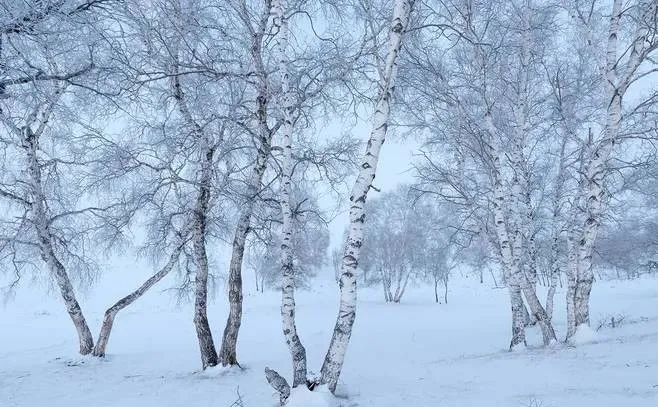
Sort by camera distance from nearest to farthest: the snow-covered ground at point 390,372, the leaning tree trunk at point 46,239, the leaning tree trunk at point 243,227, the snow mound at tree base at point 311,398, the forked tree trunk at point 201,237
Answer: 1. the snow mound at tree base at point 311,398
2. the snow-covered ground at point 390,372
3. the leaning tree trunk at point 243,227
4. the forked tree trunk at point 201,237
5. the leaning tree trunk at point 46,239

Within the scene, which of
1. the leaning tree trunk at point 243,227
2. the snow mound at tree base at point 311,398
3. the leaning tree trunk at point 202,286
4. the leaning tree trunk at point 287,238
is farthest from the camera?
the leaning tree trunk at point 202,286

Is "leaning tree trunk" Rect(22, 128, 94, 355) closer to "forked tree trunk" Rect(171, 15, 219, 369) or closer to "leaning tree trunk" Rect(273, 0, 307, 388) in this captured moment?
"forked tree trunk" Rect(171, 15, 219, 369)

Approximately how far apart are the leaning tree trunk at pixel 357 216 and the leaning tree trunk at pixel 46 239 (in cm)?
675

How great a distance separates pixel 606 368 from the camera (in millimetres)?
5816

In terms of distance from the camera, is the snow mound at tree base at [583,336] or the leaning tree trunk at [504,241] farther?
the leaning tree trunk at [504,241]

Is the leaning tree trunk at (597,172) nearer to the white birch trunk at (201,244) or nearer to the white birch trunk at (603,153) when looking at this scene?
the white birch trunk at (603,153)

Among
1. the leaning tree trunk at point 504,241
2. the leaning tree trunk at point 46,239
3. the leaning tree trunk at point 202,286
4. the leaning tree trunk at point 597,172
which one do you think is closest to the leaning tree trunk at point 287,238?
the leaning tree trunk at point 202,286

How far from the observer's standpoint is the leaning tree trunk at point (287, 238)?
5.82 metres

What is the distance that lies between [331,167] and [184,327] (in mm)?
15503

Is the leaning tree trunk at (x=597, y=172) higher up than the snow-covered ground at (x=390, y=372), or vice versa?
the leaning tree trunk at (x=597, y=172)

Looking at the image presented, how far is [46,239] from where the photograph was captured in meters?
10.6

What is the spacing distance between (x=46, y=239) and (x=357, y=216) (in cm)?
865

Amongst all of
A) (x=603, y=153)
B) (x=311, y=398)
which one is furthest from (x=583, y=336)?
(x=311, y=398)

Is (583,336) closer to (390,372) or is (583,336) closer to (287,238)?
(390,372)
